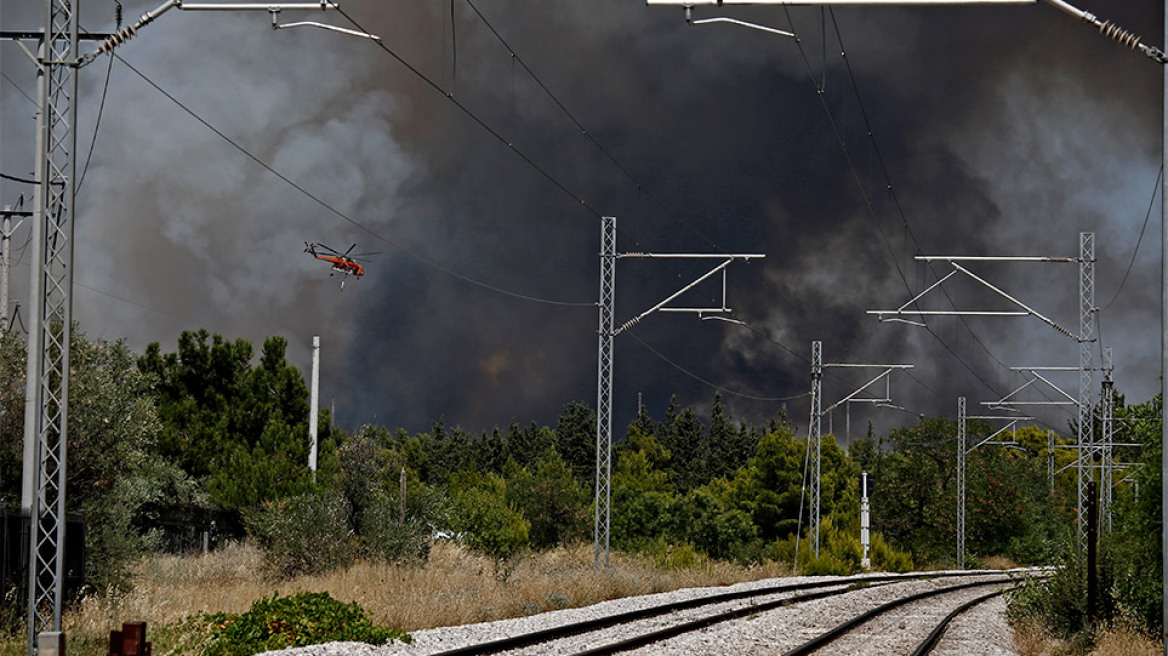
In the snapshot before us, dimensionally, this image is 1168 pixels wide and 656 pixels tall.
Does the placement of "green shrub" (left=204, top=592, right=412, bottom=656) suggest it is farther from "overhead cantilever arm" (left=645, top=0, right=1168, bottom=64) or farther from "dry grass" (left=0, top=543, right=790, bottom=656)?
"overhead cantilever arm" (left=645, top=0, right=1168, bottom=64)

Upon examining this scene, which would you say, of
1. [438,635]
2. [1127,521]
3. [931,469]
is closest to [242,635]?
→ [438,635]

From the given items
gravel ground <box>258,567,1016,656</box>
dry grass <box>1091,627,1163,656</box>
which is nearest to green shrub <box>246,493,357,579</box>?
gravel ground <box>258,567,1016,656</box>

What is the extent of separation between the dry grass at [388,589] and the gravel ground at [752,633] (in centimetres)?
82

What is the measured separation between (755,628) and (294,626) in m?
8.29

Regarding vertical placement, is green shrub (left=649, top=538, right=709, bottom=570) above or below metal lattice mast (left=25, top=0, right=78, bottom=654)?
below

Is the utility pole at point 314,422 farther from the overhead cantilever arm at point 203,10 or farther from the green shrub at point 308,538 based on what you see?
the overhead cantilever arm at point 203,10

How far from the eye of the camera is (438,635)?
19906mm

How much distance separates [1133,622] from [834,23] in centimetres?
1043

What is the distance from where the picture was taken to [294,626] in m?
18.4

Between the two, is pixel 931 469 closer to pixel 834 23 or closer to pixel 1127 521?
pixel 1127 521

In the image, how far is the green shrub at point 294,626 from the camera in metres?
17.7

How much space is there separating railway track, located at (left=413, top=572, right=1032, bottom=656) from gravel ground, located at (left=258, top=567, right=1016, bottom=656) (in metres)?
0.02

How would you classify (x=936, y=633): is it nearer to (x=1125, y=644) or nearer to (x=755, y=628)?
(x=755, y=628)

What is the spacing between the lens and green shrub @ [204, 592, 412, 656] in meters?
17.7
